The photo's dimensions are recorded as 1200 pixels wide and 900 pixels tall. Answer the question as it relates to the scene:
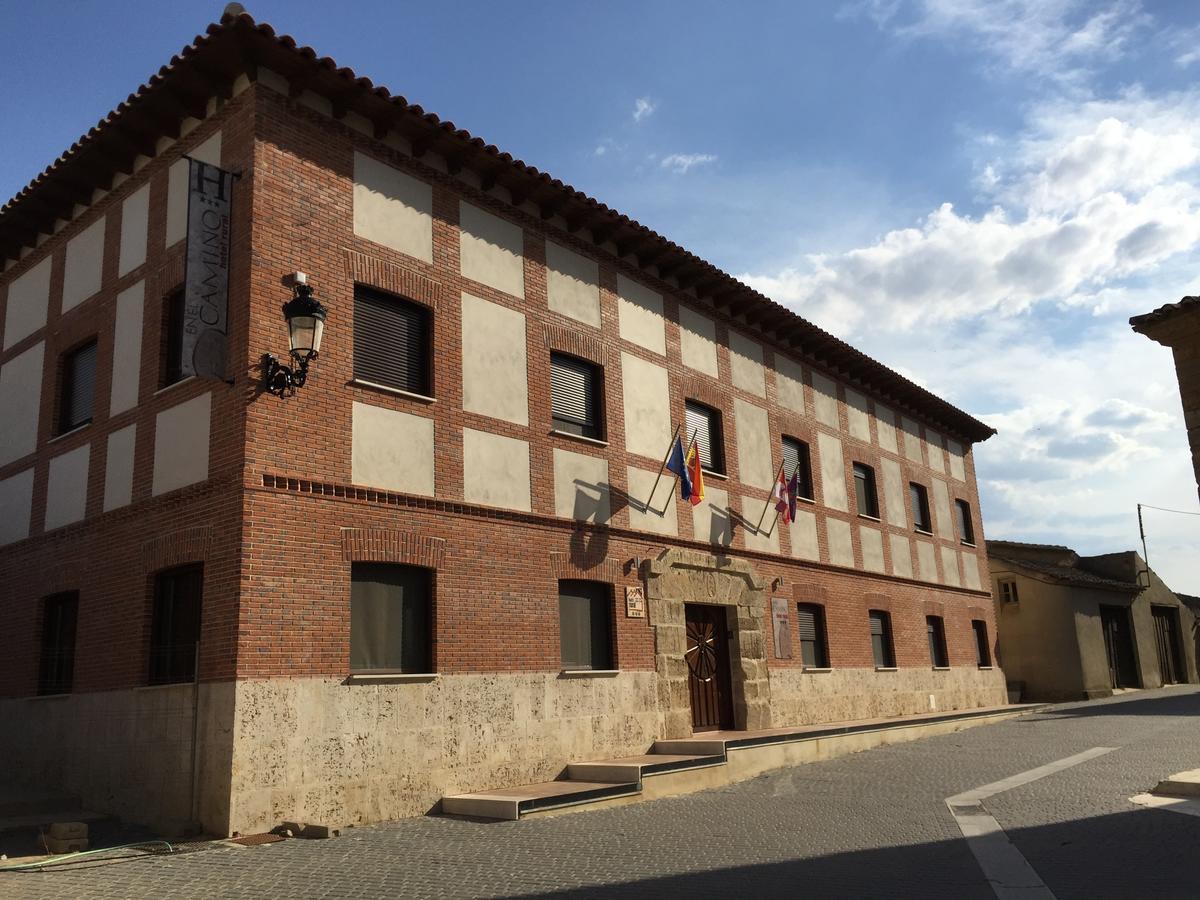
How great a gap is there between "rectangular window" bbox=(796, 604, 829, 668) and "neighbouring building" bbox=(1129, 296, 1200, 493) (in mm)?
8229

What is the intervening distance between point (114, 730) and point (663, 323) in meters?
9.95

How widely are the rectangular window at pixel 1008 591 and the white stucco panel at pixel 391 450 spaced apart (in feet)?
74.6

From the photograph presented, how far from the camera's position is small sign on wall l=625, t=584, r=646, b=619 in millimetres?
13844

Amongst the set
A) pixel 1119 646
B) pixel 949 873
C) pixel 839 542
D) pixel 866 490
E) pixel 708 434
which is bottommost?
pixel 949 873

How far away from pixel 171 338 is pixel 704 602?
8.66m

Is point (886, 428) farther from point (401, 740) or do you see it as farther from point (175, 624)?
point (175, 624)

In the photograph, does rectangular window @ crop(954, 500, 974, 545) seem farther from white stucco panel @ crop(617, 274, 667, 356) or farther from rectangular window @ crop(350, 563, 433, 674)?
rectangular window @ crop(350, 563, 433, 674)

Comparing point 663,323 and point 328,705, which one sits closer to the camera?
point 328,705

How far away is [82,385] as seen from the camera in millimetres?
13164

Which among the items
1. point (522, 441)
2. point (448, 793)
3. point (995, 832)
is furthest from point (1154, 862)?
point (522, 441)

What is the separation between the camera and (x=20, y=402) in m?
14.0

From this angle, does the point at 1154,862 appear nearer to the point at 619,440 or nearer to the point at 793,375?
the point at 619,440

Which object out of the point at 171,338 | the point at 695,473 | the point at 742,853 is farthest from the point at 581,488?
the point at 742,853

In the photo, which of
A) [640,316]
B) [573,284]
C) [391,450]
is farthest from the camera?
[640,316]
